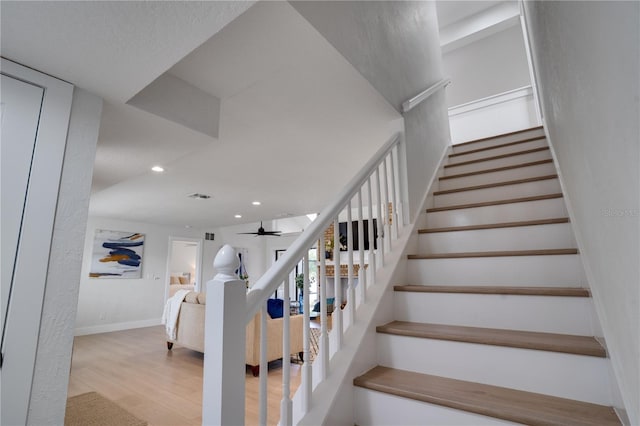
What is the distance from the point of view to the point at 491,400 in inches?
43.9

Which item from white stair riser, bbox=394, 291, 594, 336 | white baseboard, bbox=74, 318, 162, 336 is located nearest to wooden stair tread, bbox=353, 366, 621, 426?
white stair riser, bbox=394, 291, 594, 336

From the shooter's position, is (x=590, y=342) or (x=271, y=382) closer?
(x=590, y=342)

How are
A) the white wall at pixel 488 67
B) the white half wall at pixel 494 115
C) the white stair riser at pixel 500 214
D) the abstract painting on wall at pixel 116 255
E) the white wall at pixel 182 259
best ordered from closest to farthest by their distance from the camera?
the white stair riser at pixel 500 214, the white half wall at pixel 494 115, the white wall at pixel 488 67, the abstract painting on wall at pixel 116 255, the white wall at pixel 182 259

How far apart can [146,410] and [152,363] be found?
1.63 m

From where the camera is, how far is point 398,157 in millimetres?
2250

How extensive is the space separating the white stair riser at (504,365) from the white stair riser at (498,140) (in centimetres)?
253

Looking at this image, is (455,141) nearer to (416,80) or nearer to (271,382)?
(416,80)

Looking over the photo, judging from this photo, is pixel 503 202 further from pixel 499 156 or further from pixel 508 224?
pixel 499 156

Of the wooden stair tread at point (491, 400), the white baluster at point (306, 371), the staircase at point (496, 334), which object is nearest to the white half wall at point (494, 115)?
the staircase at point (496, 334)

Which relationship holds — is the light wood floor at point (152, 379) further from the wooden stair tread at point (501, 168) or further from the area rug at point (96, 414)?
the wooden stair tread at point (501, 168)

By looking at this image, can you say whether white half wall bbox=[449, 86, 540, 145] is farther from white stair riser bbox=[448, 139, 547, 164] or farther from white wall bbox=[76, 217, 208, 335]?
white wall bbox=[76, 217, 208, 335]

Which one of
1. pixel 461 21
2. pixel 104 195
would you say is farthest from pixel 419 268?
pixel 461 21

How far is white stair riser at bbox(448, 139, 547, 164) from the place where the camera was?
9.37 feet

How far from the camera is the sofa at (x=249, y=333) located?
3.80 m
